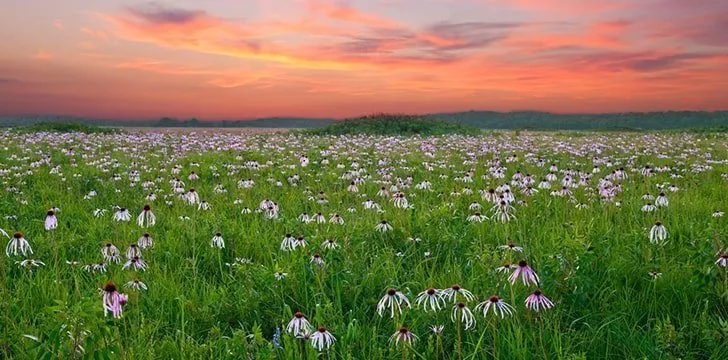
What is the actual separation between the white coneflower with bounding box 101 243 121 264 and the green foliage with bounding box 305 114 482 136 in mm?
24371

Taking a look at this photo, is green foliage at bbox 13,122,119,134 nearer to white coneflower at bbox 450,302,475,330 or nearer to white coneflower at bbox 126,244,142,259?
white coneflower at bbox 126,244,142,259

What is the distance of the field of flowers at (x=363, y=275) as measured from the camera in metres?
3.14

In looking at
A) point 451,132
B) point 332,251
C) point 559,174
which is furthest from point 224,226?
point 451,132

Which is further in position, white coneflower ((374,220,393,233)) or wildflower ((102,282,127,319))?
white coneflower ((374,220,393,233))

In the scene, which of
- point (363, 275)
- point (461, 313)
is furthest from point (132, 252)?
point (461, 313)

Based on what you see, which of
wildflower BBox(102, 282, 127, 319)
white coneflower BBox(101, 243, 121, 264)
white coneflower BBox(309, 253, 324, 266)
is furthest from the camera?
white coneflower BBox(101, 243, 121, 264)

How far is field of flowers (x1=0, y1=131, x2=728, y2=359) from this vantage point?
10.3ft

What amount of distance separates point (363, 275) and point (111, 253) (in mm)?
2172

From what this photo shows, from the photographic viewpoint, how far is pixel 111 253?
15.3 ft

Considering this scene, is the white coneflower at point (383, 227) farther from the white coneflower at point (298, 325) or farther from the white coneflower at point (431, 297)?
the white coneflower at point (298, 325)

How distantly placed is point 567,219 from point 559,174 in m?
4.86

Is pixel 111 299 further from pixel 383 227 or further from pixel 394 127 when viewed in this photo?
pixel 394 127

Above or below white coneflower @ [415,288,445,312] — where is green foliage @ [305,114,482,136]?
above

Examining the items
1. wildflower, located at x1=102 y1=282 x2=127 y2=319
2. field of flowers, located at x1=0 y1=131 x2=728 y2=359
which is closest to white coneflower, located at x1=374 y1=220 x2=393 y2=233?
field of flowers, located at x1=0 y1=131 x2=728 y2=359
